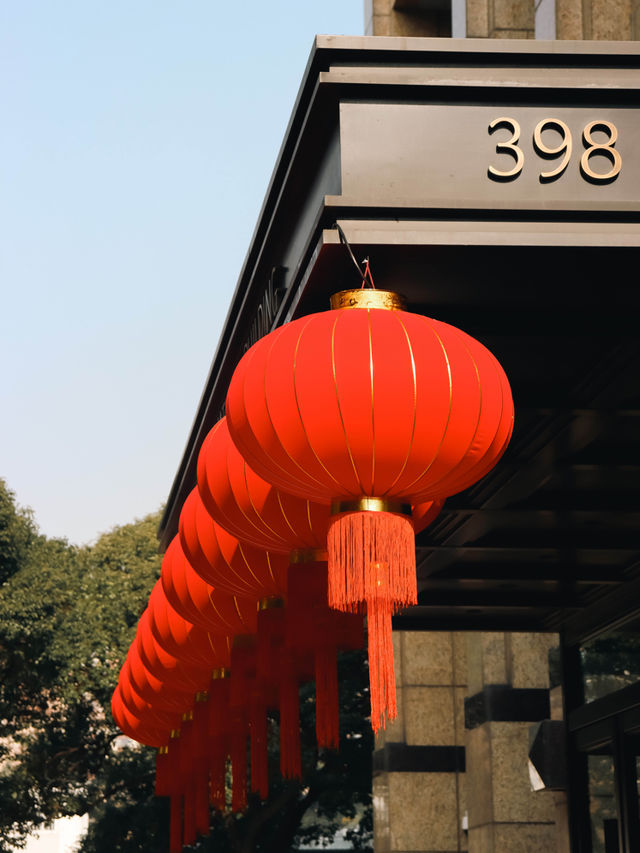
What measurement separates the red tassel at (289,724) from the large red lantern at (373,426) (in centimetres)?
159

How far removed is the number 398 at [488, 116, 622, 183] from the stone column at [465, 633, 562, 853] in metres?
8.10

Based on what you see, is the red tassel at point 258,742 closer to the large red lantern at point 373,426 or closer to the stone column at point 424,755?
the large red lantern at point 373,426

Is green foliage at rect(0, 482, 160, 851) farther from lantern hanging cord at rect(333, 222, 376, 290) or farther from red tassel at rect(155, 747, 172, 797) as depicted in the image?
lantern hanging cord at rect(333, 222, 376, 290)

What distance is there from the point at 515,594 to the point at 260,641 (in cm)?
339

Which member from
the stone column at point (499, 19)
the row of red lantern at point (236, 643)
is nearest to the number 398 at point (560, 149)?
the row of red lantern at point (236, 643)

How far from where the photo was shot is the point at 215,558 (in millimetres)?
5832

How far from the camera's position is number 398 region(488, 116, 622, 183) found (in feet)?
14.2

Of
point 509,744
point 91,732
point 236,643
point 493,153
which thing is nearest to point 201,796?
point 236,643

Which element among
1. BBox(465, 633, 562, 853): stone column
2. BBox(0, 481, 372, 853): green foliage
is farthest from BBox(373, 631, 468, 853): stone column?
BBox(0, 481, 372, 853): green foliage

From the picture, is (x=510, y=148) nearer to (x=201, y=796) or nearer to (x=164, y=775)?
(x=201, y=796)

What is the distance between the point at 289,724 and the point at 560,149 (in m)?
2.80

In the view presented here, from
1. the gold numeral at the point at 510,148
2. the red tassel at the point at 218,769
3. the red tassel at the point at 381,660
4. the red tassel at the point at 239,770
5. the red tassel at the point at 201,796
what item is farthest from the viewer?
the red tassel at the point at 201,796

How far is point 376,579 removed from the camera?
152 inches

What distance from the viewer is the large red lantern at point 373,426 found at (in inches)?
151
